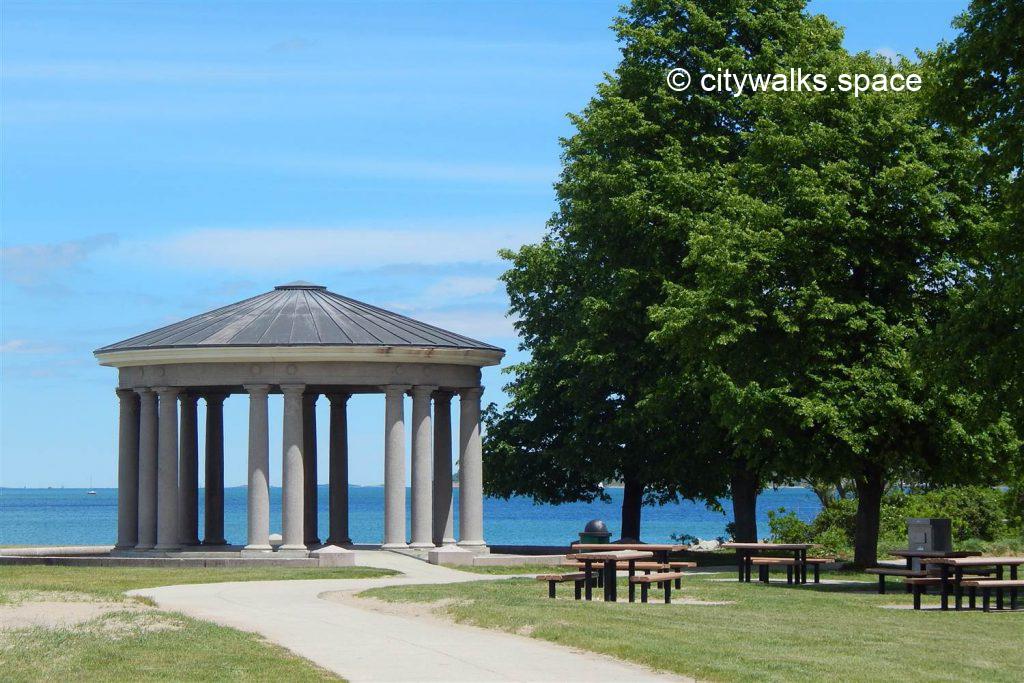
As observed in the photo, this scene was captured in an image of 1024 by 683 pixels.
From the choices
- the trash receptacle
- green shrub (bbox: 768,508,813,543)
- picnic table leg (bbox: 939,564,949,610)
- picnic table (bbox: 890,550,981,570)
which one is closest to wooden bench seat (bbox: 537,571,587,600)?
picnic table leg (bbox: 939,564,949,610)

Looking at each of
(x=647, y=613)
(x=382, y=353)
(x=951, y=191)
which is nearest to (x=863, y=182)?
(x=951, y=191)

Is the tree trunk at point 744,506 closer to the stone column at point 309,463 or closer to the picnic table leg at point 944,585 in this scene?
the stone column at point 309,463

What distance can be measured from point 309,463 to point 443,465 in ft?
15.4

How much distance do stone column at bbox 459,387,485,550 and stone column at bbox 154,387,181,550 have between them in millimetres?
8032

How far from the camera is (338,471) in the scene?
4941 centimetres

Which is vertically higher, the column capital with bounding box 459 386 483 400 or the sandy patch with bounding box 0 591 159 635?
the column capital with bounding box 459 386 483 400

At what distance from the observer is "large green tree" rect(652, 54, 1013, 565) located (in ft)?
122

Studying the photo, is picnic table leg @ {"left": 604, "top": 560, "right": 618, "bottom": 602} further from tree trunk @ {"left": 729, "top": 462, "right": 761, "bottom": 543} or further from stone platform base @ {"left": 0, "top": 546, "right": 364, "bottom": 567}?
tree trunk @ {"left": 729, "top": 462, "right": 761, "bottom": 543}

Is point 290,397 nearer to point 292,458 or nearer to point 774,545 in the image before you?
point 292,458

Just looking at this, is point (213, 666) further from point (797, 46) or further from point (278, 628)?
point (797, 46)

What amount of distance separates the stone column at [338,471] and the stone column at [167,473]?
245 inches

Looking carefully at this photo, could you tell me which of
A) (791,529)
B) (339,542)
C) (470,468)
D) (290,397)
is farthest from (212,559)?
(791,529)

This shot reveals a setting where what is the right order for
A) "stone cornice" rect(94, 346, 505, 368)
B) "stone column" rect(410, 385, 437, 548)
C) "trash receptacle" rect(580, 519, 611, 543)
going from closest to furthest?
"stone cornice" rect(94, 346, 505, 368)
"stone column" rect(410, 385, 437, 548)
"trash receptacle" rect(580, 519, 611, 543)

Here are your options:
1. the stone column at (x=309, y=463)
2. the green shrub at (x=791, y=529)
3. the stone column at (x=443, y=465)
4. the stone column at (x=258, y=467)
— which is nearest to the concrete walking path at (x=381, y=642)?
the stone column at (x=258, y=467)
